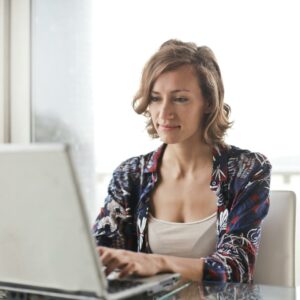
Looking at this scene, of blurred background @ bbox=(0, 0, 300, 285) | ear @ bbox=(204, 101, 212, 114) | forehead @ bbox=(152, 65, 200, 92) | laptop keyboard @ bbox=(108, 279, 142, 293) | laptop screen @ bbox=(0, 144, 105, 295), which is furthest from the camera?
blurred background @ bbox=(0, 0, 300, 285)

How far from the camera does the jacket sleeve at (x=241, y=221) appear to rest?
55.2 inches

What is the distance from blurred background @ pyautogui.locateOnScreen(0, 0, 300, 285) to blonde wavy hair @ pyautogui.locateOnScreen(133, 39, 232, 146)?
99 centimetres

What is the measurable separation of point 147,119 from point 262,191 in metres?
0.54

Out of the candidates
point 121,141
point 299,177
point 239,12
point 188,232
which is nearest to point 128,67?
point 121,141

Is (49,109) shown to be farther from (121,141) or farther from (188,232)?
(188,232)

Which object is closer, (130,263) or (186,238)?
(130,263)

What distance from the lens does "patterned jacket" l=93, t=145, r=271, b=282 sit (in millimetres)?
1432

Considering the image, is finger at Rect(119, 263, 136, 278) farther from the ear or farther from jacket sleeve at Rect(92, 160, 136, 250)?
the ear

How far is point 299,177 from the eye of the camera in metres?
2.87

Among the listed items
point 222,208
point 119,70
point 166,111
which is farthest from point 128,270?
point 119,70

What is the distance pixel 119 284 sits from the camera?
100cm

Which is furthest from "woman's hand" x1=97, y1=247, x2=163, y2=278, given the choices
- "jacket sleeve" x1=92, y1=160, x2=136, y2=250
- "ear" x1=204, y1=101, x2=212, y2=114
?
"ear" x1=204, y1=101, x2=212, y2=114

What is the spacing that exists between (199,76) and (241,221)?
0.48m

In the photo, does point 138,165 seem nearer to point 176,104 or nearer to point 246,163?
point 176,104
